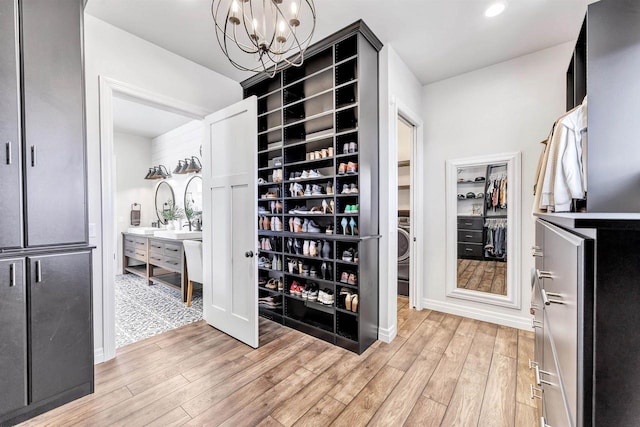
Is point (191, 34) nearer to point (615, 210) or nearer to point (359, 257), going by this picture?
point (359, 257)

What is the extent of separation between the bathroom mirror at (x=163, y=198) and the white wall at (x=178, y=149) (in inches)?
4.3

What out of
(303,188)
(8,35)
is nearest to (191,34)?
(8,35)

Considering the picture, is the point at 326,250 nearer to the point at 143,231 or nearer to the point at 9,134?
the point at 9,134

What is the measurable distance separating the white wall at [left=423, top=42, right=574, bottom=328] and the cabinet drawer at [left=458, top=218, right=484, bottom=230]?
0.20 meters

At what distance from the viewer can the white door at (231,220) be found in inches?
94.3

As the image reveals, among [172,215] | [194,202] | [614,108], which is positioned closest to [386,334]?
[614,108]

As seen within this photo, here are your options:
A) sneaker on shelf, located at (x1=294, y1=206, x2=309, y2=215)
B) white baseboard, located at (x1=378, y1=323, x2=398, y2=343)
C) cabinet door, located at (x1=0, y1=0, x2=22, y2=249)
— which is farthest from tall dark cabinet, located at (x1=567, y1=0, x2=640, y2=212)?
cabinet door, located at (x1=0, y1=0, x2=22, y2=249)

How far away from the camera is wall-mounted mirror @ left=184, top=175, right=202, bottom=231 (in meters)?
4.57

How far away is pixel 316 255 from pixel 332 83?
170cm

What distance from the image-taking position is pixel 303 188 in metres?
2.86

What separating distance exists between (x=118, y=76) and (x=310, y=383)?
9.69 ft

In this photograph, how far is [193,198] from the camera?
486 cm

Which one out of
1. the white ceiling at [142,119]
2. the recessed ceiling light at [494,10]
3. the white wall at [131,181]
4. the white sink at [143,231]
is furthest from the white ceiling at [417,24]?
the white wall at [131,181]

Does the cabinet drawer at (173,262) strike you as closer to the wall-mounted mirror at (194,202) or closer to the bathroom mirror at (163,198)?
the wall-mounted mirror at (194,202)
